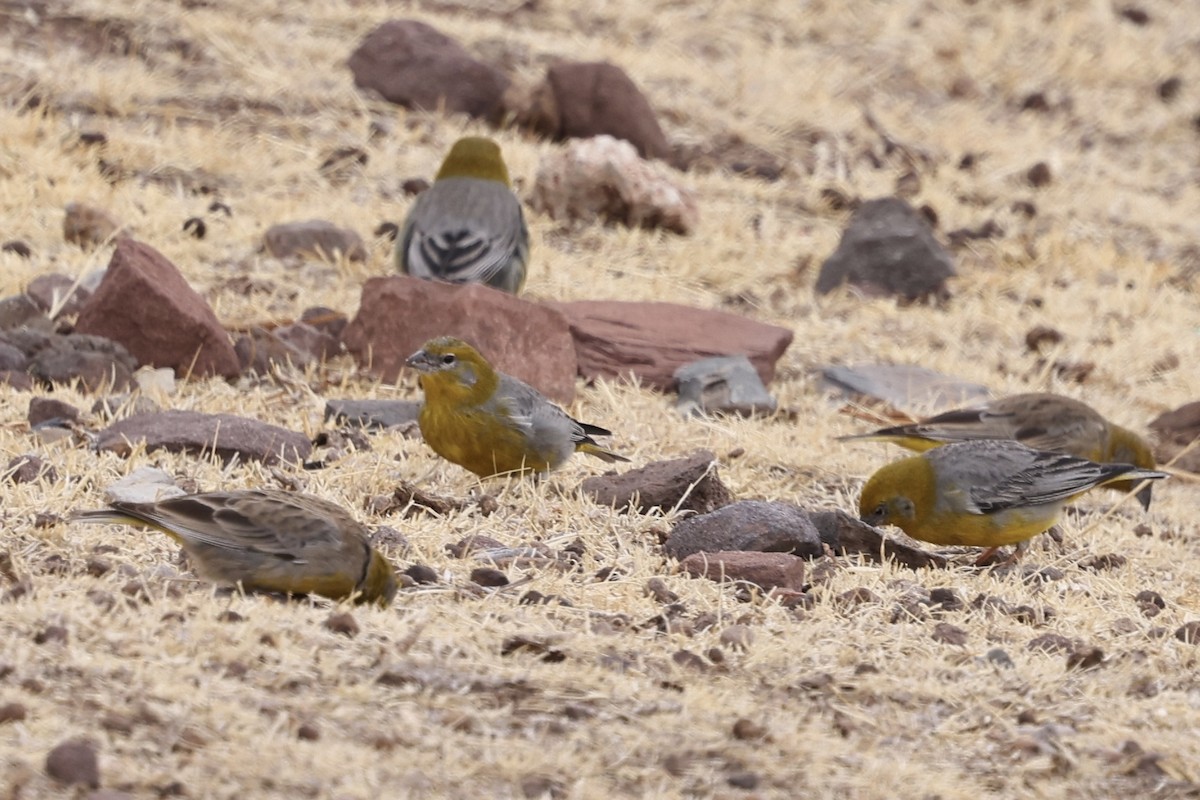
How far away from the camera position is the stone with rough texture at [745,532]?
5.71 meters

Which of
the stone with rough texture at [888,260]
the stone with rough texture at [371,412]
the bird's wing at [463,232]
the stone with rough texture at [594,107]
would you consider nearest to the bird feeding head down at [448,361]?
the stone with rough texture at [371,412]

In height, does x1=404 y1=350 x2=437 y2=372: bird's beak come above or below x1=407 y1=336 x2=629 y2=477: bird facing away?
above

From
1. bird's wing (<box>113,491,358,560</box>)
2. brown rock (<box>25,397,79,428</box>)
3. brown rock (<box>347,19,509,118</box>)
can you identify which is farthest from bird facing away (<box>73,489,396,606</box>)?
brown rock (<box>347,19,509,118</box>)

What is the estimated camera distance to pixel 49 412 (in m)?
6.73

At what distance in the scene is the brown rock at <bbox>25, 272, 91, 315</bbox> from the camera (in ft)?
26.6

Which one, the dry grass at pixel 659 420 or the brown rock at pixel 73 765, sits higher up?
the brown rock at pixel 73 765

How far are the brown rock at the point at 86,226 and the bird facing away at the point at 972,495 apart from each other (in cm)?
457

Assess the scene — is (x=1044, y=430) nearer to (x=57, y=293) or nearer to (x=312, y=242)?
(x=312, y=242)

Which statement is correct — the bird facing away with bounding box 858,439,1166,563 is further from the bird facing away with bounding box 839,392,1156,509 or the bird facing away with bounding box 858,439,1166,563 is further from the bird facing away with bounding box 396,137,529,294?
the bird facing away with bounding box 396,137,529,294

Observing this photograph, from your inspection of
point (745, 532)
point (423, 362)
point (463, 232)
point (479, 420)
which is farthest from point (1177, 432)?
point (423, 362)

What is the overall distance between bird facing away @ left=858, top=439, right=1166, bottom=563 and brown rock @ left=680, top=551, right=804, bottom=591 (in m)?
0.78

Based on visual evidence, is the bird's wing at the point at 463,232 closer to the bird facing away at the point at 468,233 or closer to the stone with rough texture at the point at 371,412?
the bird facing away at the point at 468,233

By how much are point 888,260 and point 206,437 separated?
500 cm

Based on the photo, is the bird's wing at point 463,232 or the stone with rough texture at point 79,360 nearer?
the stone with rough texture at point 79,360
